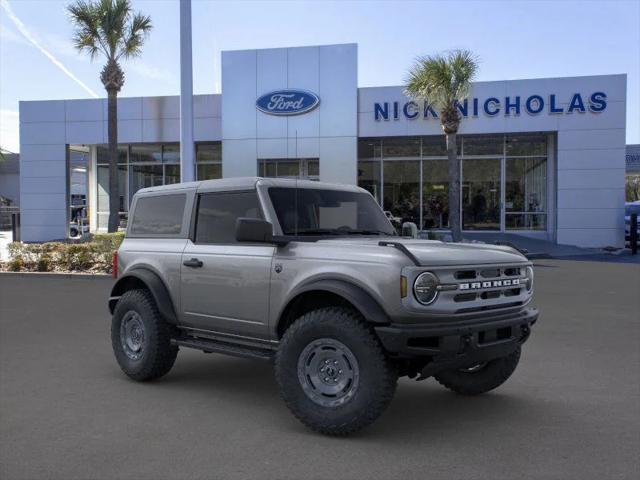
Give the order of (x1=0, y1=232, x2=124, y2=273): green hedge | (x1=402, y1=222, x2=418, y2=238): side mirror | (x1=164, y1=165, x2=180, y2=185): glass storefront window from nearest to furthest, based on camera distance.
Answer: (x1=402, y1=222, x2=418, y2=238): side mirror < (x1=0, y1=232, x2=124, y2=273): green hedge < (x1=164, y1=165, x2=180, y2=185): glass storefront window

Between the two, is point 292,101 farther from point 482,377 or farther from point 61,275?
point 482,377

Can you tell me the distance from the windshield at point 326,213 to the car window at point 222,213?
0.79ft

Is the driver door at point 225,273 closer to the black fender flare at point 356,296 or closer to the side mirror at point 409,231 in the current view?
the black fender flare at point 356,296

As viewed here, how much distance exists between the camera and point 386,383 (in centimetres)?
434

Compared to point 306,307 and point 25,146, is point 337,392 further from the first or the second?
point 25,146

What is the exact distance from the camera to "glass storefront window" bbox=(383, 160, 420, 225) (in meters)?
28.1

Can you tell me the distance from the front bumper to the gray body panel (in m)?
0.08

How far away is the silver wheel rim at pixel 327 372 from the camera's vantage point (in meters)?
4.55

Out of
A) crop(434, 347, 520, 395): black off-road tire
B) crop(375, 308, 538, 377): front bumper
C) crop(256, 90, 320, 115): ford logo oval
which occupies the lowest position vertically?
crop(434, 347, 520, 395): black off-road tire

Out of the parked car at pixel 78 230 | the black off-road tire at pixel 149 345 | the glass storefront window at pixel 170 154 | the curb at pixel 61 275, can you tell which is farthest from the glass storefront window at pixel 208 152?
the black off-road tire at pixel 149 345

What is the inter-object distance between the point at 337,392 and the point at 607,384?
2.95 meters

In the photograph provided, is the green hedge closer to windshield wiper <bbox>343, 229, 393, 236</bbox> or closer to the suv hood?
windshield wiper <bbox>343, 229, 393, 236</bbox>

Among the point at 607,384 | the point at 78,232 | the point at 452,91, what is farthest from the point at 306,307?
the point at 78,232

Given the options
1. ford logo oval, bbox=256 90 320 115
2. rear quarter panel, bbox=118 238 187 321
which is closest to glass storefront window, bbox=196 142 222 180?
ford logo oval, bbox=256 90 320 115
